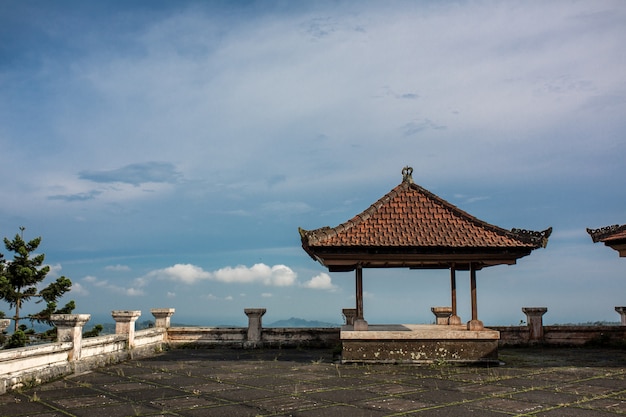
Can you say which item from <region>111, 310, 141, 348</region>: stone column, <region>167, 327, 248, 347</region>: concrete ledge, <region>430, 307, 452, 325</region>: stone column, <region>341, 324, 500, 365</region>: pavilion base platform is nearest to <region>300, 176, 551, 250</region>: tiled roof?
<region>341, 324, 500, 365</region>: pavilion base platform

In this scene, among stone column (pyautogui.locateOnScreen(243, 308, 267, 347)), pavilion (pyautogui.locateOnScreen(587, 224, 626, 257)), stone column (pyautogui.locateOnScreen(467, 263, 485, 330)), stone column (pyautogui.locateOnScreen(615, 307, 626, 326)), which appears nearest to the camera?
pavilion (pyautogui.locateOnScreen(587, 224, 626, 257))

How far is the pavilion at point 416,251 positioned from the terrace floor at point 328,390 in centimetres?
59

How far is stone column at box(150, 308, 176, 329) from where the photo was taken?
20.0 metres

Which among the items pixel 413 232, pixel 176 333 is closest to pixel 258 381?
pixel 413 232

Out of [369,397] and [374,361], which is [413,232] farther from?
[369,397]

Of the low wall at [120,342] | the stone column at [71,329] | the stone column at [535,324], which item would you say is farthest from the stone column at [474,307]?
the stone column at [71,329]

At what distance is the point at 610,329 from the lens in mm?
19812

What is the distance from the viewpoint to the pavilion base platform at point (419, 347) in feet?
48.9

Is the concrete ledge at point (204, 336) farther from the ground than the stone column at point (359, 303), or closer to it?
closer to it

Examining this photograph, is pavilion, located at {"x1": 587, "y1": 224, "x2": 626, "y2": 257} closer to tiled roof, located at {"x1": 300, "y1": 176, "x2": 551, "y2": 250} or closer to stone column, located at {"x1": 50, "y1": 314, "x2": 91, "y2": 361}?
tiled roof, located at {"x1": 300, "y1": 176, "x2": 551, "y2": 250}

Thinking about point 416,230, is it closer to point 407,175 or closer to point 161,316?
point 407,175

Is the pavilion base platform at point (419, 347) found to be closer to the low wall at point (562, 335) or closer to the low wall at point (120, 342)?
the low wall at point (120, 342)

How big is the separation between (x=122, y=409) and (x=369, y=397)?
164 inches

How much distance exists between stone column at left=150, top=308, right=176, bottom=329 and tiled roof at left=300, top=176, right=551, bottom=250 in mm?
7012
